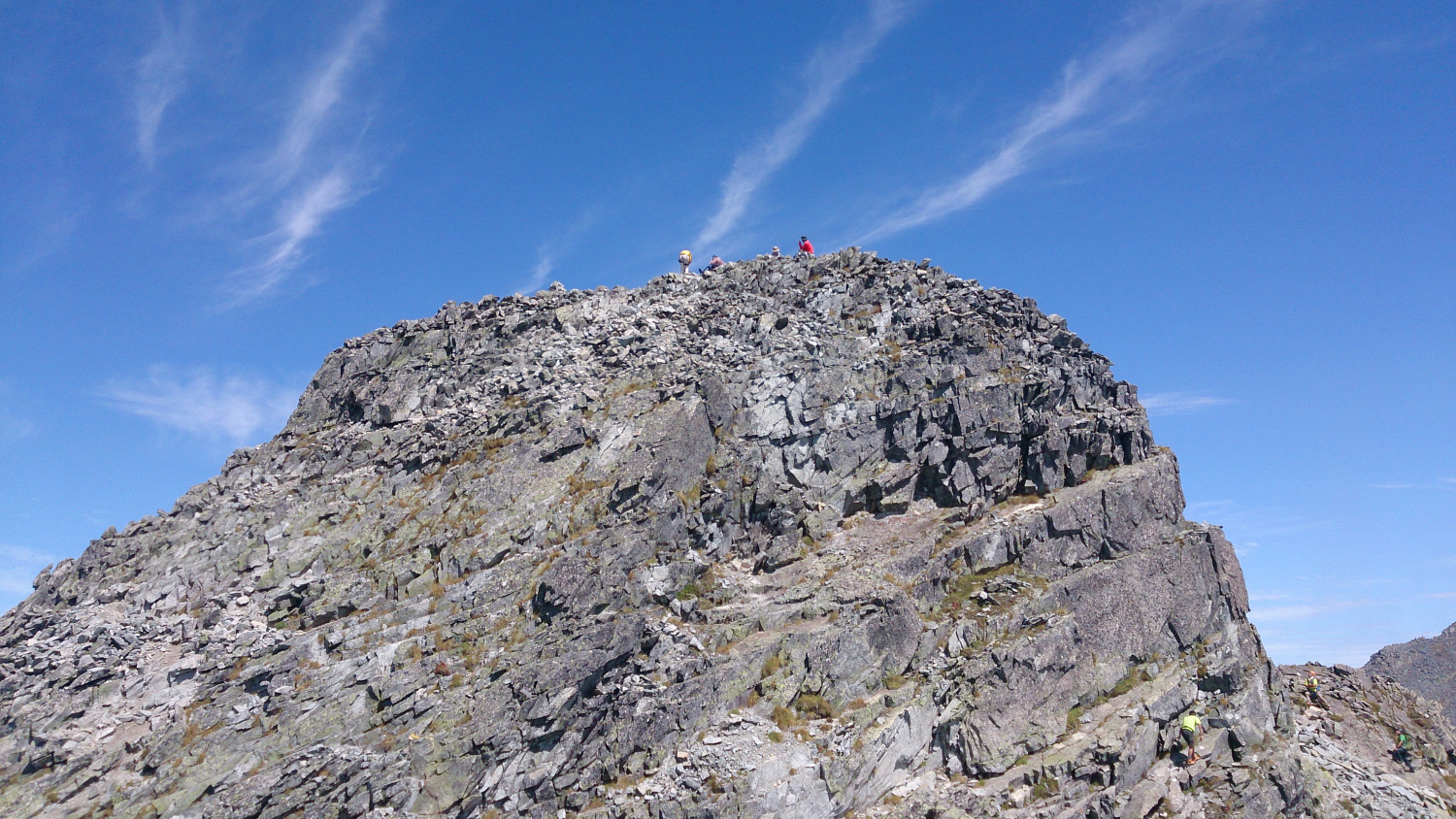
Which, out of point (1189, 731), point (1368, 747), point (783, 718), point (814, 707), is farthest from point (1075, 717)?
point (1368, 747)

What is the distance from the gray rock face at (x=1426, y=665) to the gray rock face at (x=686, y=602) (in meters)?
49.0

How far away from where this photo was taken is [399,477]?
37188 millimetres

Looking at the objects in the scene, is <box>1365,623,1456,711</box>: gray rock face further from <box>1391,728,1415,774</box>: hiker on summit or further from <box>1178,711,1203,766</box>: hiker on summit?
<box>1178,711,1203,766</box>: hiker on summit

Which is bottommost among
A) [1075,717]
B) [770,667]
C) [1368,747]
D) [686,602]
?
[1368,747]

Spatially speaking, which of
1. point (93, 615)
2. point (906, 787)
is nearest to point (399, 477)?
point (93, 615)

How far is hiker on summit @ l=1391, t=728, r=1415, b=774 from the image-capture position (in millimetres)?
37281

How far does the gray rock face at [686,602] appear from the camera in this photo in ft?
88.0

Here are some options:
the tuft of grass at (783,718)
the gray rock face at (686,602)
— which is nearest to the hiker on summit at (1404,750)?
the gray rock face at (686,602)

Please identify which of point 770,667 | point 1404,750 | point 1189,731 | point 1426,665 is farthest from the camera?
point 1426,665

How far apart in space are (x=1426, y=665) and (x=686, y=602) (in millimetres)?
71551

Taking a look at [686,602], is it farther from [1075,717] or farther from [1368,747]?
[1368,747]

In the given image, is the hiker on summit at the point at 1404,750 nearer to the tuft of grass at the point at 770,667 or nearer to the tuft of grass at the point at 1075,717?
the tuft of grass at the point at 1075,717

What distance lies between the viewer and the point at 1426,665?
7025 cm

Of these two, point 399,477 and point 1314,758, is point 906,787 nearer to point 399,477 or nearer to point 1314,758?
point 1314,758
